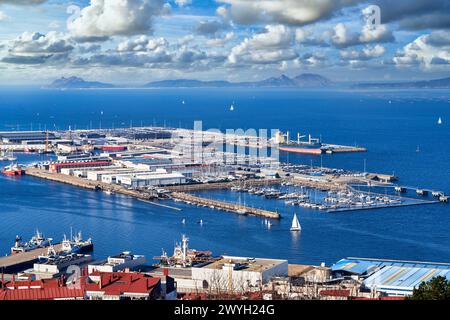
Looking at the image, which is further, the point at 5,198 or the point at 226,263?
the point at 5,198

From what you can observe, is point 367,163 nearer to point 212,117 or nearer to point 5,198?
point 5,198

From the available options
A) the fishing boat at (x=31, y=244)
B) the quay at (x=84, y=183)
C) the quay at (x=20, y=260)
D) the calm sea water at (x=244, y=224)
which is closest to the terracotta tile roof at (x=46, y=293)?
the quay at (x=20, y=260)

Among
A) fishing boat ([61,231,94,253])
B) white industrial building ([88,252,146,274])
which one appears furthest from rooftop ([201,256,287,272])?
fishing boat ([61,231,94,253])

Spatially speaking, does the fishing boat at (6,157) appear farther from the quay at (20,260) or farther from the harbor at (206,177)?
the quay at (20,260)

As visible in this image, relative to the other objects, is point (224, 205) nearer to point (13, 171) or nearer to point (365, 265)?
point (365, 265)

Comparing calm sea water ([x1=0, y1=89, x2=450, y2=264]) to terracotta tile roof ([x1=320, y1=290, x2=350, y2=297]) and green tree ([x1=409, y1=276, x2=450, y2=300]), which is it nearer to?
terracotta tile roof ([x1=320, y1=290, x2=350, y2=297])

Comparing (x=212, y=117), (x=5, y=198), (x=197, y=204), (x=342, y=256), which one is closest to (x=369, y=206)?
(x=197, y=204)
